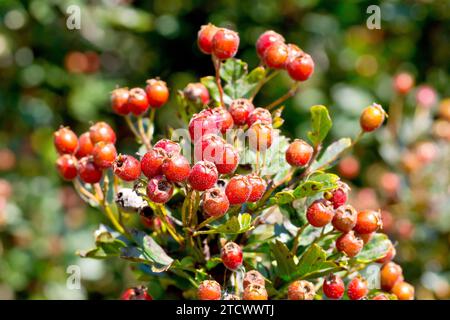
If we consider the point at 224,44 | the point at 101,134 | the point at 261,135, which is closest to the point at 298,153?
the point at 261,135

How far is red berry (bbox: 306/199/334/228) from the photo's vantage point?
122 cm

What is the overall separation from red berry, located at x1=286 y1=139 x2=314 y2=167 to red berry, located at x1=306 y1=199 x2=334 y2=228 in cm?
8

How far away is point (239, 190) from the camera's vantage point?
1.15m

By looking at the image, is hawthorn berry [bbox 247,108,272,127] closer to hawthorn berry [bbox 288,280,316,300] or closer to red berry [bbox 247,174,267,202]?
red berry [bbox 247,174,267,202]

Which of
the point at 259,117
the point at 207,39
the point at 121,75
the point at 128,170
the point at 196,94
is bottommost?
the point at 128,170

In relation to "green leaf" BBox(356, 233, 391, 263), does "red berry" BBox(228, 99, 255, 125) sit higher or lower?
higher

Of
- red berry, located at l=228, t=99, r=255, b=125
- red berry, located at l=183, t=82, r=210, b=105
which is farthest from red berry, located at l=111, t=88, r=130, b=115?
red berry, located at l=228, t=99, r=255, b=125

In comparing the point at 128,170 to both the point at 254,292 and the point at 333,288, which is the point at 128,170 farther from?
the point at 333,288

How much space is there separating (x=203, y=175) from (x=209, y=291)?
0.20 m

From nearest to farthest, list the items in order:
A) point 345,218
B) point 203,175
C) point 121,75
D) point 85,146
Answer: point 203,175, point 345,218, point 85,146, point 121,75

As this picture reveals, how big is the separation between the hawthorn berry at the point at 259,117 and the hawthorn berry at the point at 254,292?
0.96 feet

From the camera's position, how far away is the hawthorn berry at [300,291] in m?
1.21

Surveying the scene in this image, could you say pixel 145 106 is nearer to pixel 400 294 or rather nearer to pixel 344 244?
pixel 344 244
